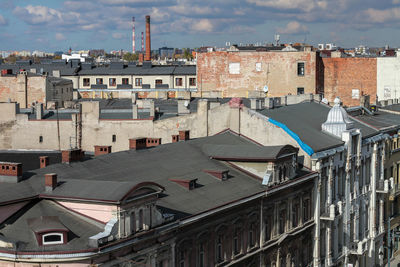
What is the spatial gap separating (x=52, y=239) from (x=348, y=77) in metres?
82.4

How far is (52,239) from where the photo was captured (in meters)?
33.4

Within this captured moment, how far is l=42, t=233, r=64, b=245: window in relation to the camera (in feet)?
109

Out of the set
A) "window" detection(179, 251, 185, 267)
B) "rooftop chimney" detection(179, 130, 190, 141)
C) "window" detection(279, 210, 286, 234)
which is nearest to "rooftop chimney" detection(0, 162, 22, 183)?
"window" detection(179, 251, 185, 267)

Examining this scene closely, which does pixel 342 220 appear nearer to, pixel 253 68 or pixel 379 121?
pixel 379 121

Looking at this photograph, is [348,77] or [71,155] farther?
[348,77]

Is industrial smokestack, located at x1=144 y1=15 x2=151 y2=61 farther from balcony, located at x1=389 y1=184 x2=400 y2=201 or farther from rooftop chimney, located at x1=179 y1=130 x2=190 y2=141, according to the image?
rooftop chimney, located at x1=179 y1=130 x2=190 y2=141

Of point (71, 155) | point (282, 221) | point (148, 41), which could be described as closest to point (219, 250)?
point (282, 221)

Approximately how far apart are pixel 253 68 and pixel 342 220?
42402 mm

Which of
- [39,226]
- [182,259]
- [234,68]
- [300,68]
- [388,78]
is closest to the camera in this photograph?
[39,226]

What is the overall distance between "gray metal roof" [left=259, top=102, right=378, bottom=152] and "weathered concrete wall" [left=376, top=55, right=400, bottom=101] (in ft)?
131

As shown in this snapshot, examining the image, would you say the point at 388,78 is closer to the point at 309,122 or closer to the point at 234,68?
the point at 234,68

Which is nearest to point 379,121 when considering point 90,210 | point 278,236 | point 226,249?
point 278,236

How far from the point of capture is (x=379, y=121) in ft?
258

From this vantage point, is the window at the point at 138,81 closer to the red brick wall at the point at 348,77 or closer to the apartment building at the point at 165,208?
the red brick wall at the point at 348,77
